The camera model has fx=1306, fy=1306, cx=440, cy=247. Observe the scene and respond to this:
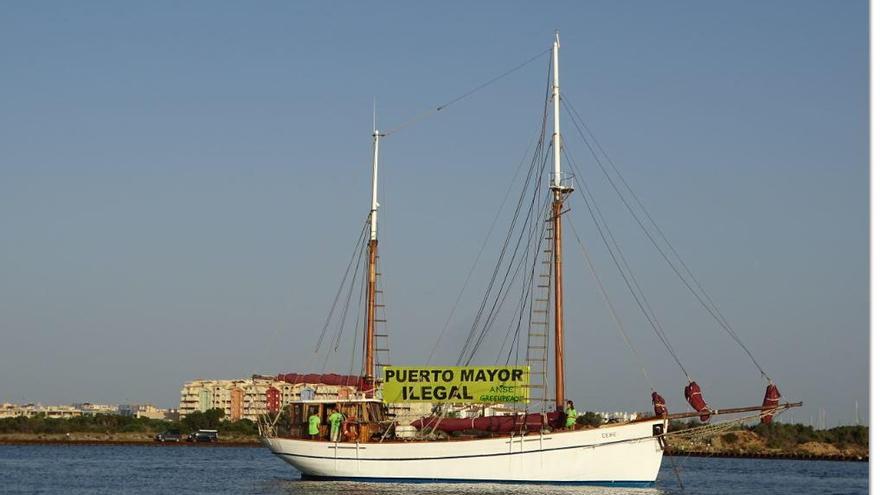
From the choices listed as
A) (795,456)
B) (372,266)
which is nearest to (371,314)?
(372,266)

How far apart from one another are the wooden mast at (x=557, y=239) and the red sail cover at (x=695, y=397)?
5.84m

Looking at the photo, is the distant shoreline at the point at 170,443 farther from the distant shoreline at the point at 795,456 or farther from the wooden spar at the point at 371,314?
the wooden spar at the point at 371,314

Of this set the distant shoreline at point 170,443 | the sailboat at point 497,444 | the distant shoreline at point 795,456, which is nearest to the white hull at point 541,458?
the sailboat at point 497,444

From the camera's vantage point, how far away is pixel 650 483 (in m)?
58.7

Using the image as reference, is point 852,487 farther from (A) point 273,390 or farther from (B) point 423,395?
(A) point 273,390

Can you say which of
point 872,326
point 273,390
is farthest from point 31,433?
point 872,326

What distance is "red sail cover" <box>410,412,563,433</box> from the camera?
59719mm

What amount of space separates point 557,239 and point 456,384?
8.80 meters

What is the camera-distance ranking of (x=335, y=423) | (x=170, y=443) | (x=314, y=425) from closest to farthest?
(x=335, y=423)
(x=314, y=425)
(x=170, y=443)

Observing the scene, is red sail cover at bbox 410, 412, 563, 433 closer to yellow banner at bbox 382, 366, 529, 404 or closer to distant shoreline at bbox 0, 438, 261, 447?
yellow banner at bbox 382, 366, 529, 404

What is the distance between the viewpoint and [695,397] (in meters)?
59.3

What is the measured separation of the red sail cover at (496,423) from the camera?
59.7 meters

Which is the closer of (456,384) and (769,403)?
(769,403)

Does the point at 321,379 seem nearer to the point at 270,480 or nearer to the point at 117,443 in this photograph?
the point at 270,480
